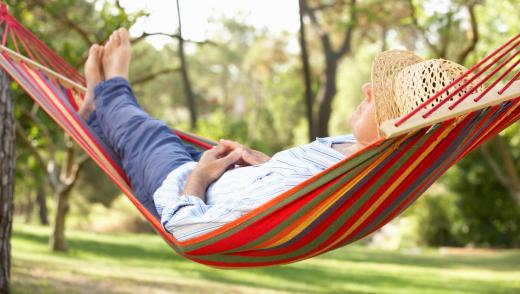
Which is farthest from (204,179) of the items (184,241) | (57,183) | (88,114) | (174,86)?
(174,86)

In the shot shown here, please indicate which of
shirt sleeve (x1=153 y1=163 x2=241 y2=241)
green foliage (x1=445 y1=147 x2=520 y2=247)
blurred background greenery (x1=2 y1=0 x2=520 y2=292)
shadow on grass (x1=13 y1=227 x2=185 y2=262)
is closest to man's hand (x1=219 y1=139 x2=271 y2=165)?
shirt sleeve (x1=153 y1=163 x2=241 y2=241)

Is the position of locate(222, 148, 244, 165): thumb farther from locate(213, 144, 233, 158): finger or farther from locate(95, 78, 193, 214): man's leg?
locate(95, 78, 193, 214): man's leg

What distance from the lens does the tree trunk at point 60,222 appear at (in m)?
6.89

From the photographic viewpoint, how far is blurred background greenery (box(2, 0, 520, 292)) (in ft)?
21.5

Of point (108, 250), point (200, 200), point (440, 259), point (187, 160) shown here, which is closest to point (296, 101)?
point (440, 259)

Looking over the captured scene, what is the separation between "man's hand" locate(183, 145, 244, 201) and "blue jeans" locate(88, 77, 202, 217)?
0.35ft

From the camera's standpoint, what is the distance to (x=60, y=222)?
6902 millimetres

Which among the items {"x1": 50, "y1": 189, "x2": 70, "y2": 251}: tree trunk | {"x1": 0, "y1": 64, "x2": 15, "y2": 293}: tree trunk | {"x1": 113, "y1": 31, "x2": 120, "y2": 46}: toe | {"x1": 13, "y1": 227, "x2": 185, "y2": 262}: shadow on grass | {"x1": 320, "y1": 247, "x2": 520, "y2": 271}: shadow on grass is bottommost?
{"x1": 320, "y1": 247, "x2": 520, "y2": 271}: shadow on grass

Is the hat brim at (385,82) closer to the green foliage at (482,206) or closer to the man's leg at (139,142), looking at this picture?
the man's leg at (139,142)

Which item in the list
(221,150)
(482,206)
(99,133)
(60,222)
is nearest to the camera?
(221,150)

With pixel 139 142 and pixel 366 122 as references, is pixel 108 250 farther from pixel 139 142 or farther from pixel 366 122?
pixel 366 122

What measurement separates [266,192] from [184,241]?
25cm

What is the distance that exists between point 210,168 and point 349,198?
1.65ft

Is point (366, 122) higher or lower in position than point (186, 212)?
higher
